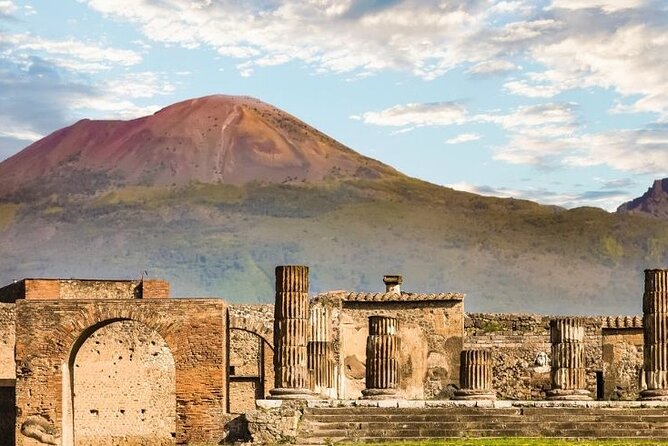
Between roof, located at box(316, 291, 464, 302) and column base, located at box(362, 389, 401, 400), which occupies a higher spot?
roof, located at box(316, 291, 464, 302)

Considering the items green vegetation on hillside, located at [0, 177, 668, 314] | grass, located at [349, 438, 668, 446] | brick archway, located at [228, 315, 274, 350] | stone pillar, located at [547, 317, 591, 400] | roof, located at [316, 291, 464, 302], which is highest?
green vegetation on hillside, located at [0, 177, 668, 314]

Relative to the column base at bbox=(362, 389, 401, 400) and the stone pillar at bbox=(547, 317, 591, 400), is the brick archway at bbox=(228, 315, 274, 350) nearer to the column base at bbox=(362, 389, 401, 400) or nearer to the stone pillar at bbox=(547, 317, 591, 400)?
the column base at bbox=(362, 389, 401, 400)

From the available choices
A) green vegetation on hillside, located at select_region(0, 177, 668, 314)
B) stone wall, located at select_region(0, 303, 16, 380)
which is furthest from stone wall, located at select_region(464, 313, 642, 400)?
green vegetation on hillside, located at select_region(0, 177, 668, 314)

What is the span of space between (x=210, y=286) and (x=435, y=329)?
119 m

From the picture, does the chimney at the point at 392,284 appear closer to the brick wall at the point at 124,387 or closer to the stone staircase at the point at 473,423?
the brick wall at the point at 124,387

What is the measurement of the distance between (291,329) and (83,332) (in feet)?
14.1

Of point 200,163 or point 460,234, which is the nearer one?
point 200,163

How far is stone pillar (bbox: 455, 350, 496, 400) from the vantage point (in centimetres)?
3362

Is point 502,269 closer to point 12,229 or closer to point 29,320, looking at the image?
point 12,229

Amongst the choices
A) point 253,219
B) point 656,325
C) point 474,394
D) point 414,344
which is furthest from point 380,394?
point 253,219

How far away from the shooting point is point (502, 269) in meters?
161

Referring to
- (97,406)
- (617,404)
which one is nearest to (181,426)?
(97,406)

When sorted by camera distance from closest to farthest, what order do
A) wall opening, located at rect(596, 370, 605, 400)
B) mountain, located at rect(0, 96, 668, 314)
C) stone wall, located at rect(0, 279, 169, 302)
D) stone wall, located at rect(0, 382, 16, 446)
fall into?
stone wall, located at rect(0, 382, 16, 446) → stone wall, located at rect(0, 279, 169, 302) → wall opening, located at rect(596, 370, 605, 400) → mountain, located at rect(0, 96, 668, 314)

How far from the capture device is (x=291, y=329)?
31828mm
